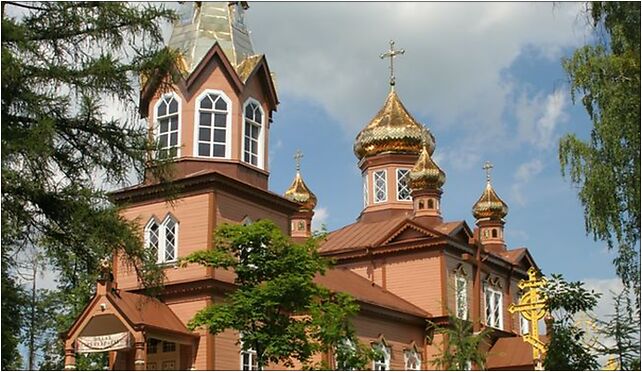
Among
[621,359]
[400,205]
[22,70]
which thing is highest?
[400,205]

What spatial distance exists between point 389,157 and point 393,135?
2.87 feet

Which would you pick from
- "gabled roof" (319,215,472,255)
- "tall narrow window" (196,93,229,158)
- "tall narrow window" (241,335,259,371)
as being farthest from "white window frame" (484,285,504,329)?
"tall narrow window" (196,93,229,158)

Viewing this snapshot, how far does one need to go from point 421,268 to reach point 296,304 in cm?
1493

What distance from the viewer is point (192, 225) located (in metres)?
25.2

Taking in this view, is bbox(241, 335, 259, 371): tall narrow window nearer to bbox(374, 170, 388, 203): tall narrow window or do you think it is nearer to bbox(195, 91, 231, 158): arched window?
bbox(195, 91, 231, 158): arched window

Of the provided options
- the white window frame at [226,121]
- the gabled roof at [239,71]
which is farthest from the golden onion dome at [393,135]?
the white window frame at [226,121]

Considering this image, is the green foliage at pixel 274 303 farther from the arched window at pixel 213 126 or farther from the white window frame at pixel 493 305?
the white window frame at pixel 493 305

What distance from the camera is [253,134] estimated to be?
1051 inches

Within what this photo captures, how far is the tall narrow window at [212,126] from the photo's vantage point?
84.5 feet

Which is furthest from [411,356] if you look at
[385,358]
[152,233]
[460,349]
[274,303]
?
[460,349]

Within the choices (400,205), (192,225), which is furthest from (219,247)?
(400,205)

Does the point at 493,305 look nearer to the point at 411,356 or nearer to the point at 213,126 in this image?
the point at 411,356

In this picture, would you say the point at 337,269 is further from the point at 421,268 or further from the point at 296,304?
the point at 296,304

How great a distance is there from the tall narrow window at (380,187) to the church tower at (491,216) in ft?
14.6
